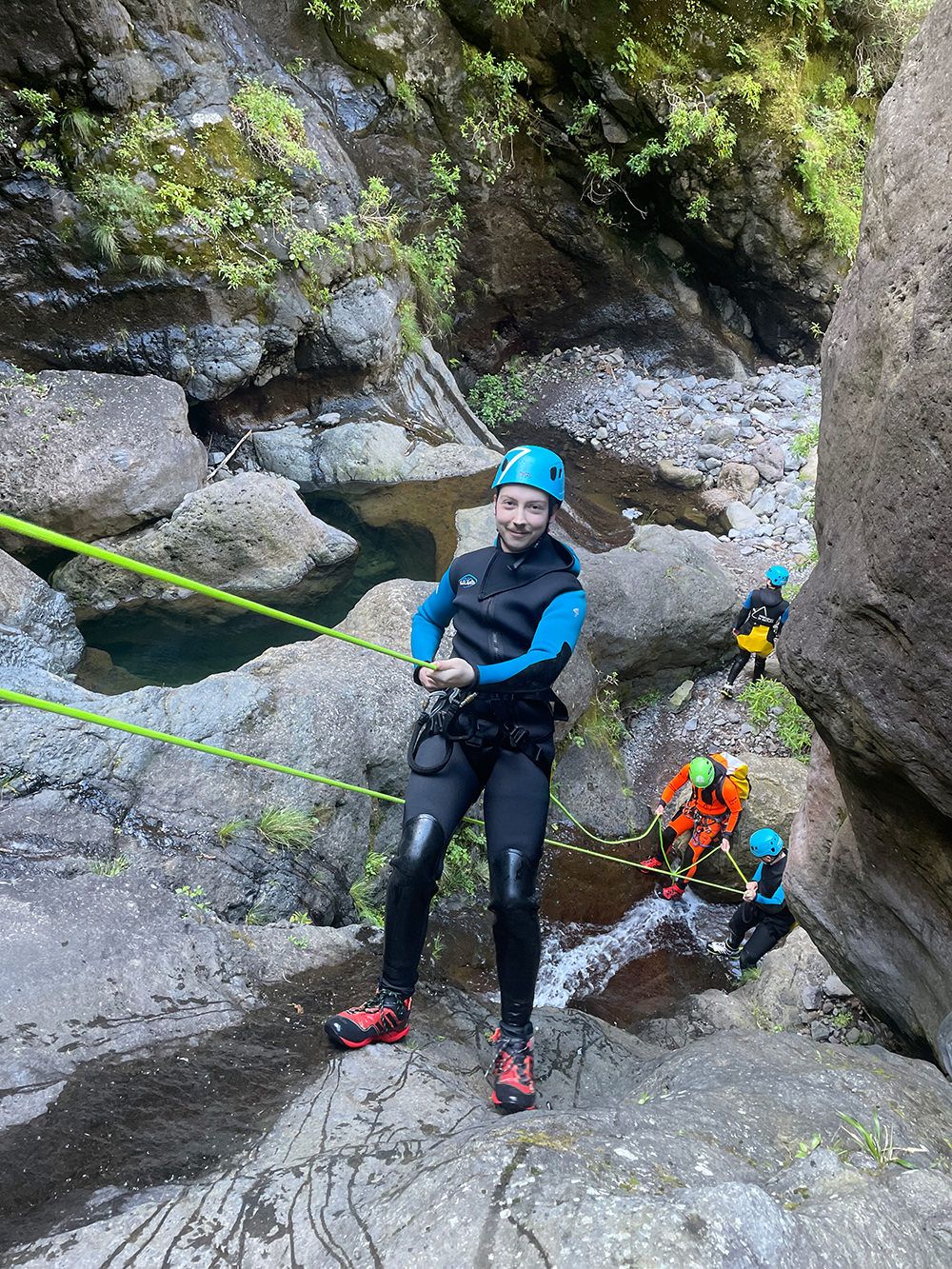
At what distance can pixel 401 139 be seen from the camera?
39.4ft

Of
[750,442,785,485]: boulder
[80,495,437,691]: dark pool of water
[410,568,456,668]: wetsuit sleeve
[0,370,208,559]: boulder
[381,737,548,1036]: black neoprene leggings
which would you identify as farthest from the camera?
[750,442,785,485]: boulder

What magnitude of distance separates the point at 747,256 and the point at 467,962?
13.3 m

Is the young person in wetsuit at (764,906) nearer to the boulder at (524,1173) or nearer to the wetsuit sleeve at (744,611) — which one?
the wetsuit sleeve at (744,611)

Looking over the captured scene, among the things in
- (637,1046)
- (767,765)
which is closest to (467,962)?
(637,1046)

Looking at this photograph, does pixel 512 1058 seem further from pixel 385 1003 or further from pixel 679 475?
pixel 679 475

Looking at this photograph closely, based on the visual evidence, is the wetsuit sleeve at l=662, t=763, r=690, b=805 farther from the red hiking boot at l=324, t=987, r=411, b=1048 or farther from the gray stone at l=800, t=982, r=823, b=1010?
the red hiking boot at l=324, t=987, r=411, b=1048

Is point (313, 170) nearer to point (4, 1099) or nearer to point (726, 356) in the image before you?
point (726, 356)

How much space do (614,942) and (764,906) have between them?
111 centimetres

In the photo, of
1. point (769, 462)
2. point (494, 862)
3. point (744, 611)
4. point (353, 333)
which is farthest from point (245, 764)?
point (769, 462)

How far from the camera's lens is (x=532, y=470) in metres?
3.20

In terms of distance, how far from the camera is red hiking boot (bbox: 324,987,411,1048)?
299 centimetres

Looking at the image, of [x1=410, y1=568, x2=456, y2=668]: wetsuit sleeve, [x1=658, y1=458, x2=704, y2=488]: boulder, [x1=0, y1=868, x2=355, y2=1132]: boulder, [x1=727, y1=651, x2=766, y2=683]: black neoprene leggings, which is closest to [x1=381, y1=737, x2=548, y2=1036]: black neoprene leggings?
[x1=410, y1=568, x2=456, y2=668]: wetsuit sleeve

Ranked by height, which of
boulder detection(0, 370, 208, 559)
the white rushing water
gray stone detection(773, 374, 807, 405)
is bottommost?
the white rushing water

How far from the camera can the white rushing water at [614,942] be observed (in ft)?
17.9
